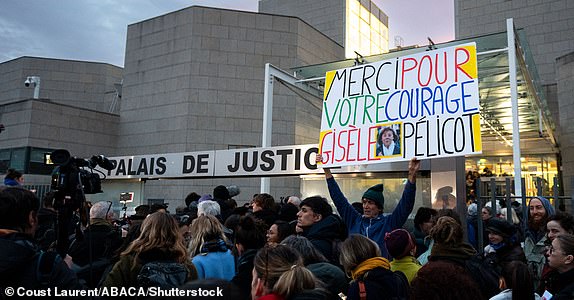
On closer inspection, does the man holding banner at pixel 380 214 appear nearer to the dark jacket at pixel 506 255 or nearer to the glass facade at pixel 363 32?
the dark jacket at pixel 506 255

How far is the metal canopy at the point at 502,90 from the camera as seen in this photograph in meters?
10.7

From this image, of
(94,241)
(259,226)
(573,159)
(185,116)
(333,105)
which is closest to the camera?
(259,226)

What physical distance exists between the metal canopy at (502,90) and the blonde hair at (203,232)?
7.44 meters

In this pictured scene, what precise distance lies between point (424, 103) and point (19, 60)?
30.8 meters

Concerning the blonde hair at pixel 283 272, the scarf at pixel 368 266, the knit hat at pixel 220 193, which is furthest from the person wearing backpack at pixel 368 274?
the knit hat at pixel 220 193

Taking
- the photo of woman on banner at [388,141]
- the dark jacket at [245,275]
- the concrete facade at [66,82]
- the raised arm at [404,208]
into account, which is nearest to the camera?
the dark jacket at [245,275]

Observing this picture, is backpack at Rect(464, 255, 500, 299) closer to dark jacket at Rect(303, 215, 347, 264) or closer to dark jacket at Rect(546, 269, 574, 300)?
dark jacket at Rect(546, 269, 574, 300)

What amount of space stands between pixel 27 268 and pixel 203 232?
169cm

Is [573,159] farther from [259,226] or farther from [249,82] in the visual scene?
[259,226]

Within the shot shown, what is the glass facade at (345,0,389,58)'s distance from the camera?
2734 cm

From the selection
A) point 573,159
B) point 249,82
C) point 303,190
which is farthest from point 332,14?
point 303,190

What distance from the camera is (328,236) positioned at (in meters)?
4.15

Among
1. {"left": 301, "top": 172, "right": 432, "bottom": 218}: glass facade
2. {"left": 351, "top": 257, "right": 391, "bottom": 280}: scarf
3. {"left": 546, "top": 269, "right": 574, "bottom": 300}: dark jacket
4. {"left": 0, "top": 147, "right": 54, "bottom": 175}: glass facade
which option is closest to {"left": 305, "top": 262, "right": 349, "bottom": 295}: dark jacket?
{"left": 351, "top": 257, "right": 391, "bottom": 280}: scarf

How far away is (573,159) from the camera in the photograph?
58.6 feet
